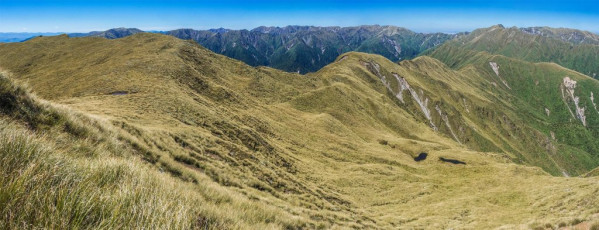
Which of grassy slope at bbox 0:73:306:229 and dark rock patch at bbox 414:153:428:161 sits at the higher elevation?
grassy slope at bbox 0:73:306:229

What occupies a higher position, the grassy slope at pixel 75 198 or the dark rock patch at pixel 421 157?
A: the grassy slope at pixel 75 198

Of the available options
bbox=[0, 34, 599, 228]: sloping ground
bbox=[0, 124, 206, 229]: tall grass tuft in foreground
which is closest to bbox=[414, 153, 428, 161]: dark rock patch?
bbox=[0, 34, 599, 228]: sloping ground

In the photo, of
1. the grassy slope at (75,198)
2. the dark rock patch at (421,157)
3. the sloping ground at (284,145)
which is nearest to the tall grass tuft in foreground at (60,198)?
the grassy slope at (75,198)

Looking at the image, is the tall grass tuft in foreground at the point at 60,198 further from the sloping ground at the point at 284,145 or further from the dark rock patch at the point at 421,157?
the dark rock patch at the point at 421,157

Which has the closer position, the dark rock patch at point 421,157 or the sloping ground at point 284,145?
the sloping ground at point 284,145

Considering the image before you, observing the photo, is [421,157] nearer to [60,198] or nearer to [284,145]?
[284,145]

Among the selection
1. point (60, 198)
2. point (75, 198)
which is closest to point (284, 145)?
point (75, 198)

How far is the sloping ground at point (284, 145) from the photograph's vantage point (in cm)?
2158

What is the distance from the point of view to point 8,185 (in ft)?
10.2

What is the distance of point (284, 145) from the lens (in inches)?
1980

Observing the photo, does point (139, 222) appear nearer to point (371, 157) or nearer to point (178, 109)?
point (178, 109)

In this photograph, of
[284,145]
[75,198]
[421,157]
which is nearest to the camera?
[75,198]

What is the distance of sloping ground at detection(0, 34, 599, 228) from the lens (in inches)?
850

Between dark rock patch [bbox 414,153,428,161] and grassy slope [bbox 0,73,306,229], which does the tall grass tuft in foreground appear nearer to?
grassy slope [bbox 0,73,306,229]
